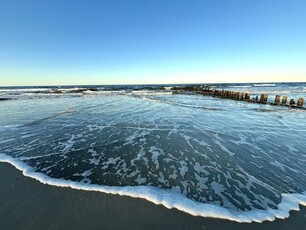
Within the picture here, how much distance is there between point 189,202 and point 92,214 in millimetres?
2045

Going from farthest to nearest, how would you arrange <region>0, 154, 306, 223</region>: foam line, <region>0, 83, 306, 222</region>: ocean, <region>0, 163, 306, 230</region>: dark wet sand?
<region>0, 83, 306, 222</region>: ocean
<region>0, 154, 306, 223</region>: foam line
<region>0, 163, 306, 230</region>: dark wet sand

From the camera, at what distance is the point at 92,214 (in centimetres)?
386

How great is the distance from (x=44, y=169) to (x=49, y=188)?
131cm

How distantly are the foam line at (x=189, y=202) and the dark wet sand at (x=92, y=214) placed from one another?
142 mm

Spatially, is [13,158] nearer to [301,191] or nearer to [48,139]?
[48,139]

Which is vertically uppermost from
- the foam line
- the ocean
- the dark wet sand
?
the dark wet sand

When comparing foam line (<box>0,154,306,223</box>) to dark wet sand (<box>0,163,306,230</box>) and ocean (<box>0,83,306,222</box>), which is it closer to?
ocean (<box>0,83,306,222</box>)

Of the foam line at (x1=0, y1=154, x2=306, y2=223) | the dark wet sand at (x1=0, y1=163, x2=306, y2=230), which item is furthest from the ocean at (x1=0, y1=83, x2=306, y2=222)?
the dark wet sand at (x1=0, y1=163, x2=306, y2=230)

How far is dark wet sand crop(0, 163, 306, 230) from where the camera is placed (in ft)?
11.8

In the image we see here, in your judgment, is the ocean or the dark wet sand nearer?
the dark wet sand

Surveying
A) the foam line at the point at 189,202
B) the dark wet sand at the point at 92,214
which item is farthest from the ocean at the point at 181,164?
the dark wet sand at the point at 92,214

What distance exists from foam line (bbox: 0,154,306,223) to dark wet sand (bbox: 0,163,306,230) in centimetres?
14

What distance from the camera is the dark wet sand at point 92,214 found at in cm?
359

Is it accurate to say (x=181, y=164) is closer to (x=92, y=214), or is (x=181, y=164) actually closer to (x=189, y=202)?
(x=189, y=202)
